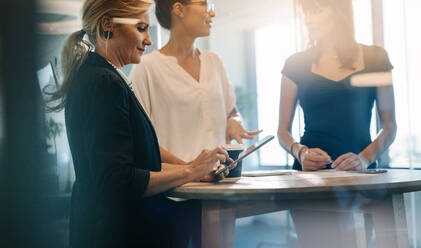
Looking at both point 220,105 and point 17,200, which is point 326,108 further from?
point 17,200

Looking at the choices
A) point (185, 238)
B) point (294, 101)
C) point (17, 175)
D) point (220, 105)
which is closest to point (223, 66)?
point (220, 105)

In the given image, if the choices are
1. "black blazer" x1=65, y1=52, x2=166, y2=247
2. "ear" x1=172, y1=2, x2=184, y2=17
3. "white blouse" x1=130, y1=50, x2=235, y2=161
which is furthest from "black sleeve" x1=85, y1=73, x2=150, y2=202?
"ear" x1=172, y1=2, x2=184, y2=17

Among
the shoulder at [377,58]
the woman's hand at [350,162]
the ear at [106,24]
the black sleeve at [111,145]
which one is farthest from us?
the shoulder at [377,58]

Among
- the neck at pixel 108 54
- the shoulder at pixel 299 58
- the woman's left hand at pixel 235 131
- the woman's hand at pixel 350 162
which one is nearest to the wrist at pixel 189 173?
the neck at pixel 108 54

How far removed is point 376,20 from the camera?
41.6 inches

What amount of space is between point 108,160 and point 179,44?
0.52 metres

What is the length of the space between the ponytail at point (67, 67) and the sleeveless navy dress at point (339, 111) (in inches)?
26.2

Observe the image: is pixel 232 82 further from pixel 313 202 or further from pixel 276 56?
pixel 313 202

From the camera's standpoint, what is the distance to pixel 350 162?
0.95 metres

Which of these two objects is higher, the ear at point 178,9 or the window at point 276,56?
the ear at point 178,9

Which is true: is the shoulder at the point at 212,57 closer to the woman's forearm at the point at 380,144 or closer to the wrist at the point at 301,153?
the wrist at the point at 301,153

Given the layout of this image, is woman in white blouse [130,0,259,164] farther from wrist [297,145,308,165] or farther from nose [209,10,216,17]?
wrist [297,145,308,165]

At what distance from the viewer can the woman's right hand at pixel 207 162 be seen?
26.4 inches

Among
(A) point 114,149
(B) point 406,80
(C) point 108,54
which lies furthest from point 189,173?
(B) point 406,80
